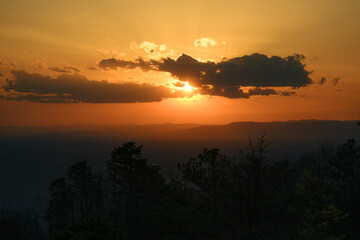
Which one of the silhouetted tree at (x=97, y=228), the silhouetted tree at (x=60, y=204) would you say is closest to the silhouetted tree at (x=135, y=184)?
the silhouetted tree at (x=60, y=204)

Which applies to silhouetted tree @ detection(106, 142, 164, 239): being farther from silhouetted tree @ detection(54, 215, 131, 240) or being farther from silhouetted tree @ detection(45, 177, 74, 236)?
silhouetted tree @ detection(54, 215, 131, 240)

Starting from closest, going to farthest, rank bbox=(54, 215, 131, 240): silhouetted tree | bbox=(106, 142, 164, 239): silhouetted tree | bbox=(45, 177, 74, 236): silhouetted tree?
bbox=(54, 215, 131, 240): silhouetted tree < bbox=(106, 142, 164, 239): silhouetted tree < bbox=(45, 177, 74, 236): silhouetted tree

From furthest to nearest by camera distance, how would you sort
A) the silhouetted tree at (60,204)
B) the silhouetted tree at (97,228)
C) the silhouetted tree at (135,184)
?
the silhouetted tree at (60,204), the silhouetted tree at (135,184), the silhouetted tree at (97,228)

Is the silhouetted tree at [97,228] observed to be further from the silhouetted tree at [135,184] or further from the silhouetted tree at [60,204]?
the silhouetted tree at [60,204]

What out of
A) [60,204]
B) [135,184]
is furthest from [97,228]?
[60,204]

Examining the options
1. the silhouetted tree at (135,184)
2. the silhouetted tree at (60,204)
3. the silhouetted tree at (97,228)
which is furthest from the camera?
the silhouetted tree at (60,204)

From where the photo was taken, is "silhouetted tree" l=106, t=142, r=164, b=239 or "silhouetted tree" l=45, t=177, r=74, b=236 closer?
"silhouetted tree" l=106, t=142, r=164, b=239

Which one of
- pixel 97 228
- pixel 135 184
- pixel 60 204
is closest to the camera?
pixel 97 228

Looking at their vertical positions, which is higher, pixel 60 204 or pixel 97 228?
pixel 97 228

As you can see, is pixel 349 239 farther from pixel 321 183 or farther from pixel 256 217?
pixel 256 217

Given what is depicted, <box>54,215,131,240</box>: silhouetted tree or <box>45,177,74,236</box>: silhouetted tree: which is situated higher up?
<box>54,215,131,240</box>: silhouetted tree

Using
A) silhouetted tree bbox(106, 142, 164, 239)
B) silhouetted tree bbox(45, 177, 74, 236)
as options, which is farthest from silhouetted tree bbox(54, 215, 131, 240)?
Answer: silhouetted tree bbox(45, 177, 74, 236)

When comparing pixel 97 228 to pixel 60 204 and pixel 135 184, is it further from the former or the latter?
pixel 60 204

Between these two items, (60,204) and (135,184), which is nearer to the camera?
(135,184)
